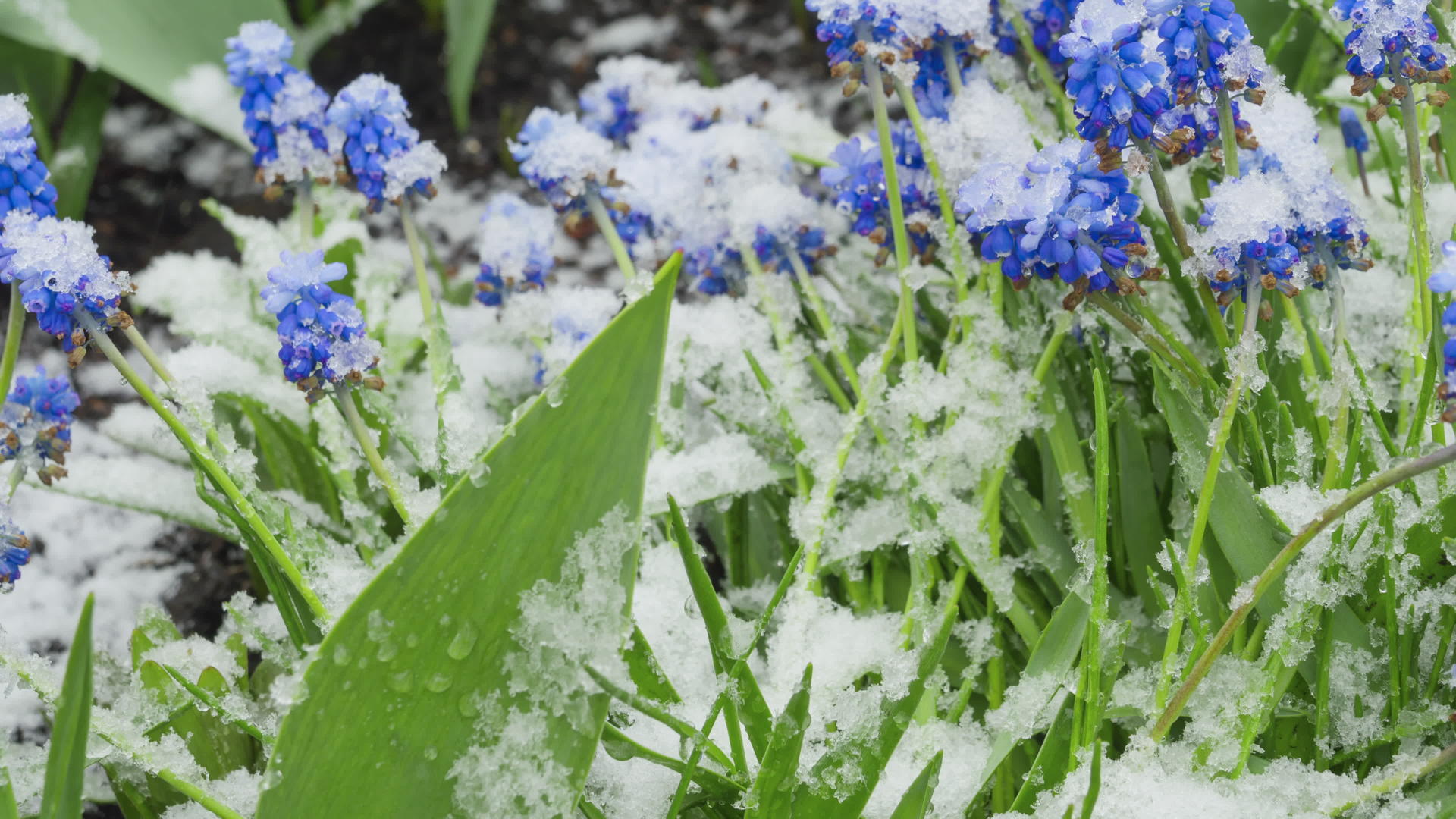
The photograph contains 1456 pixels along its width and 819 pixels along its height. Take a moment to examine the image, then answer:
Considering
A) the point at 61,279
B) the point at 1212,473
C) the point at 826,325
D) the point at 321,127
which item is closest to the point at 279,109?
the point at 321,127

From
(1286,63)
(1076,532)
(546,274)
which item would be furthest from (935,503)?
(1286,63)

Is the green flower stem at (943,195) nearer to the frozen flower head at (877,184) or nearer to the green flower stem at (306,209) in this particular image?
the frozen flower head at (877,184)

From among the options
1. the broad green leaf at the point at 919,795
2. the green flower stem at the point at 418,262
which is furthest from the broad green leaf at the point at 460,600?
the green flower stem at the point at 418,262

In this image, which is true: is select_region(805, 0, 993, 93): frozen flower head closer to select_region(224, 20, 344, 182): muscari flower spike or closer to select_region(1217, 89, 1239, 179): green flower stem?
select_region(1217, 89, 1239, 179): green flower stem

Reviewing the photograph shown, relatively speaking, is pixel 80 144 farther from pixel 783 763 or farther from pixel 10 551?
pixel 783 763

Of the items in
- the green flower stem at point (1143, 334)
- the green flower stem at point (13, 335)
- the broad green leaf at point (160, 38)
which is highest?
the broad green leaf at point (160, 38)

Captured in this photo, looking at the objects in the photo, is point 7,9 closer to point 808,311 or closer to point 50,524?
point 50,524

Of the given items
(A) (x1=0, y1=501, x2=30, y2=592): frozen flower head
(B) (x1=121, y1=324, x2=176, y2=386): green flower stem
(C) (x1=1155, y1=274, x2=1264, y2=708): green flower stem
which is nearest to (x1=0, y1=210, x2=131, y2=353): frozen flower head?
(B) (x1=121, y1=324, x2=176, y2=386): green flower stem
